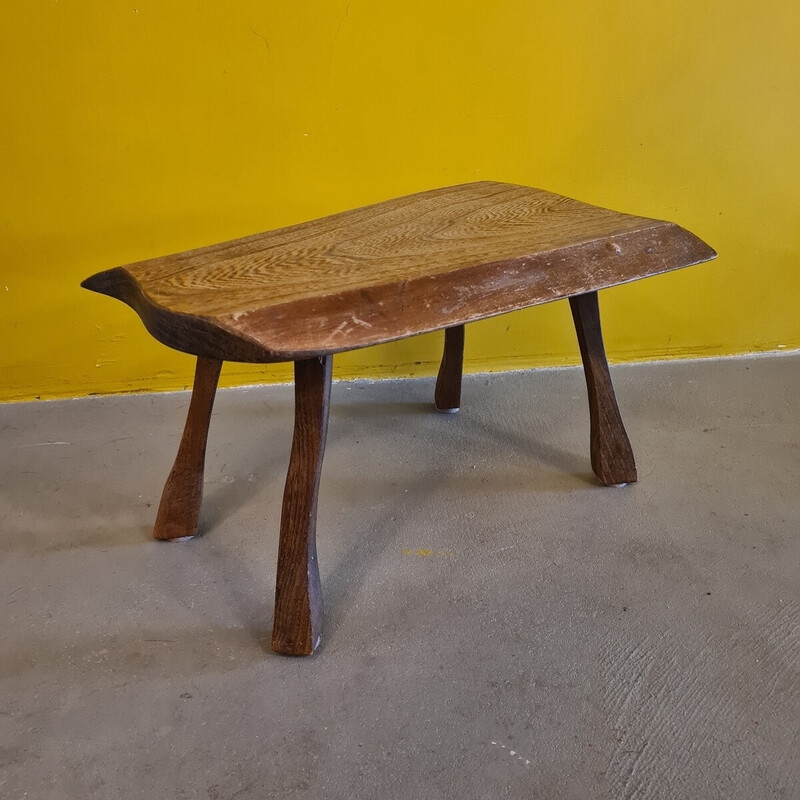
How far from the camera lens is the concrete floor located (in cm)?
96

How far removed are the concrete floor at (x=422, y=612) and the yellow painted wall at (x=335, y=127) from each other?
293mm

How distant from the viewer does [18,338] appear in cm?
A: 198

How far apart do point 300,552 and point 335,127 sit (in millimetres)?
1103

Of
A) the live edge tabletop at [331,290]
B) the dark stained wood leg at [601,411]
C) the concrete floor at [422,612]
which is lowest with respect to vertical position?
the concrete floor at [422,612]

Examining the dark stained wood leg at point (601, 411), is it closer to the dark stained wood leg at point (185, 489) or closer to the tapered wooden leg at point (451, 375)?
the tapered wooden leg at point (451, 375)

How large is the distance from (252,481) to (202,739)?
668 mm

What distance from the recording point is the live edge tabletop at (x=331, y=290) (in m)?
0.98

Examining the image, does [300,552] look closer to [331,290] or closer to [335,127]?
[331,290]

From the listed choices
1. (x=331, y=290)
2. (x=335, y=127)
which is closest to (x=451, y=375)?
(x=335, y=127)

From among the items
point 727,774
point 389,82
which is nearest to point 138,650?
point 727,774

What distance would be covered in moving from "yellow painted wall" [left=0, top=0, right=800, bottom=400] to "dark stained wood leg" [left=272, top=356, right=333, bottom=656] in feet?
3.20

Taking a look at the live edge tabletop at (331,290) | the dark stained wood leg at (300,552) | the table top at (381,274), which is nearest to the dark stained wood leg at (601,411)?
the live edge tabletop at (331,290)

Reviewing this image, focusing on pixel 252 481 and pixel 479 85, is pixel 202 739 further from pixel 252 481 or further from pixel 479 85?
pixel 479 85

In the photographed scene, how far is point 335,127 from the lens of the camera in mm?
1909
